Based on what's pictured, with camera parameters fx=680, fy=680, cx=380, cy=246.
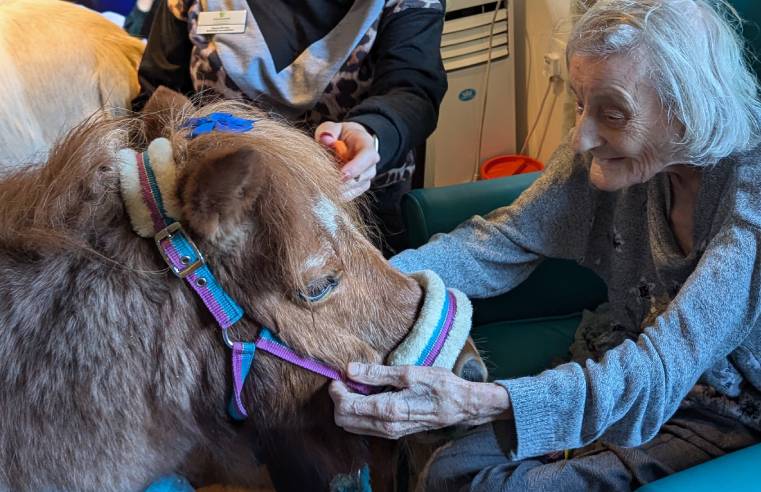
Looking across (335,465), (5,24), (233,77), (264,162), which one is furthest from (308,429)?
(5,24)

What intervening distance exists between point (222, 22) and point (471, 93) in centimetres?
152

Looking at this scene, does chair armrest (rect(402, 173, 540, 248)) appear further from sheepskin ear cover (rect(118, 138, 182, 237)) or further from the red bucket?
the red bucket

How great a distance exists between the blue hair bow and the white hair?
58 cm

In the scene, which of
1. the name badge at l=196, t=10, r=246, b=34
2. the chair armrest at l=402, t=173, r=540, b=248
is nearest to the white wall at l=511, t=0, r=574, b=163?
the chair armrest at l=402, t=173, r=540, b=248

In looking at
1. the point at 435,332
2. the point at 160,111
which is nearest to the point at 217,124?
the point at 160,111

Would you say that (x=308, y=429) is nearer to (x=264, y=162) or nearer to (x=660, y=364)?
(x=264, y=162)

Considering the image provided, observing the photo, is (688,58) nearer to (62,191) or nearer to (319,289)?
(319,289)

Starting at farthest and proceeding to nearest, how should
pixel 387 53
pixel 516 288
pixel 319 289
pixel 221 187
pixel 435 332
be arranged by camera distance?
pixel 516 288 → pixel 387 53 → pixel 435 332 → pixel 319 289 → pixel 221 187

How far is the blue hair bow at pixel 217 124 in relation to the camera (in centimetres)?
86

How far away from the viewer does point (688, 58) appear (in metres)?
1.05

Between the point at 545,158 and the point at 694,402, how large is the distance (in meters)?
1.91

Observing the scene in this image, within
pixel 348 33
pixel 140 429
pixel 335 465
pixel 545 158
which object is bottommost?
pixel 545 158

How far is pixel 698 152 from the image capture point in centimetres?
109

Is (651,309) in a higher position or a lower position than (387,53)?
lower
